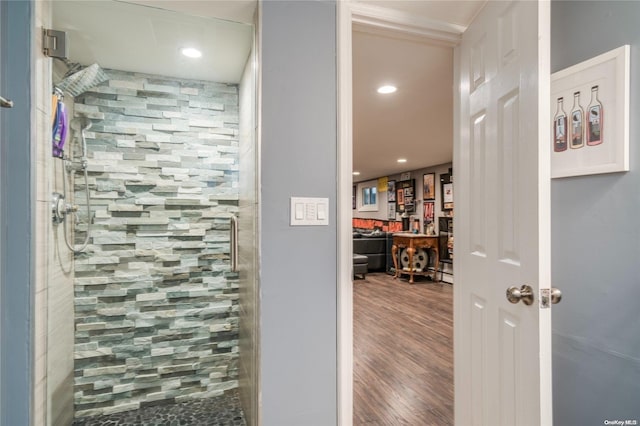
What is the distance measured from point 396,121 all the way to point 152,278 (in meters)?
2.90

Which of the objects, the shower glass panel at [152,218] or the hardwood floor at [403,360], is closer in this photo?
the shower glass panel at [152,218]

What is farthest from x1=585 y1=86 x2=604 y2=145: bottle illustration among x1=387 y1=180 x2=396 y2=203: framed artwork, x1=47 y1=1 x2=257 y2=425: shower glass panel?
x1=387 y1=180 x2=396 y2=203: framed artwork

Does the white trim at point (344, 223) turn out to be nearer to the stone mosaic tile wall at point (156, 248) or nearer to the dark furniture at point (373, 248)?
the stone mosaic tile wall at point (156, 248)

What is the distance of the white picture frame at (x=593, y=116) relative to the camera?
3.83 ft

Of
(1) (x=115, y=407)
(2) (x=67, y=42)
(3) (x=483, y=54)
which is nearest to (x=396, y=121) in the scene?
(3) (x=483, y=54)

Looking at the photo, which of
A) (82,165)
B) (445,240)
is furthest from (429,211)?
(82,165)

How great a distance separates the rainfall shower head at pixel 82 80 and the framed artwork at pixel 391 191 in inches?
290

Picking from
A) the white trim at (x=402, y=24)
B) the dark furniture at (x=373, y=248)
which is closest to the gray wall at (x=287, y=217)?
the white trim at (x=402, y=24)

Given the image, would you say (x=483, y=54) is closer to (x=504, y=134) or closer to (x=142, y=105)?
(x=504, y=134)

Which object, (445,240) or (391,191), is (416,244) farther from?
(391,191)

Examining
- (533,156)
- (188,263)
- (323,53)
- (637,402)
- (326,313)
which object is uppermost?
(323,53)

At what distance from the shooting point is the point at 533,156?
3.60ft

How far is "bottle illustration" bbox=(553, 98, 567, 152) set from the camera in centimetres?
137

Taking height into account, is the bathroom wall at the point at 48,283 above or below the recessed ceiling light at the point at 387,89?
below
